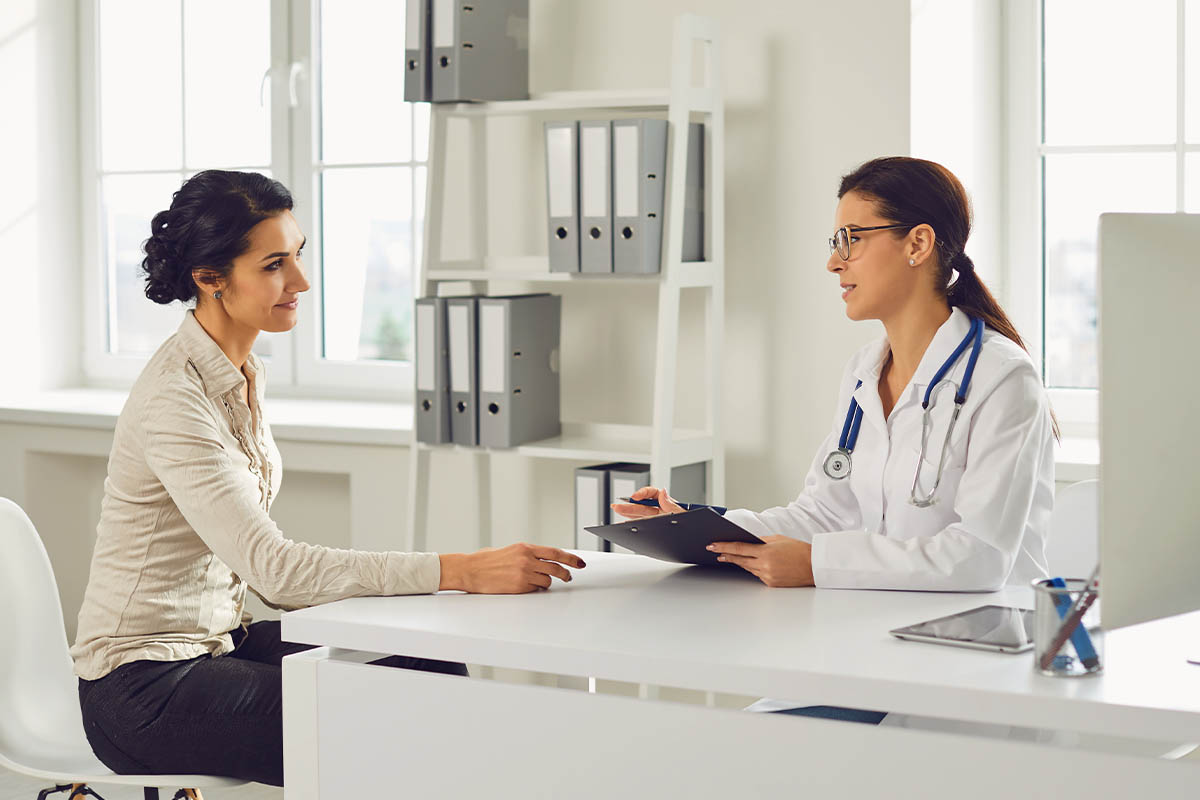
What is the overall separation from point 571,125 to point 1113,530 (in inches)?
82.5

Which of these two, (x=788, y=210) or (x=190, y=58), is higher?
(x=190, y=58)

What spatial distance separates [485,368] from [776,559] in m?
1.51

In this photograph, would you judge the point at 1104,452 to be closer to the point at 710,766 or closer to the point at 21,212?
the point at 710,766

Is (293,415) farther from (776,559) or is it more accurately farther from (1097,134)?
(776,559)

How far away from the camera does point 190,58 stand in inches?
177

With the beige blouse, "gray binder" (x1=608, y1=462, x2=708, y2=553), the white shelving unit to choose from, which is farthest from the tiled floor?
the beige blouse

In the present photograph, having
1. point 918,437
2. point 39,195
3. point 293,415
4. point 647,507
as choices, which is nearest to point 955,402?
point 918,437

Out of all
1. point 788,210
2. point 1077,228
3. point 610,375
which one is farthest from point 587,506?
point 1077,228

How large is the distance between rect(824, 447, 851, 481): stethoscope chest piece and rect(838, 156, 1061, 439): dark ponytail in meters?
0.29

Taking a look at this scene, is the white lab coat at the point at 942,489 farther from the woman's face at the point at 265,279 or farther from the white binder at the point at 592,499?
the white binder at the point at 592,499

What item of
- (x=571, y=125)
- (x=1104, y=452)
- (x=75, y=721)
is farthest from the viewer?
(x=571, y=125)

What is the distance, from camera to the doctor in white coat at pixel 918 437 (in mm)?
1877

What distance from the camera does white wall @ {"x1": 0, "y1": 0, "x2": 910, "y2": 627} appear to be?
3.15 metres

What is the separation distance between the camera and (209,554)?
216 centimetres
